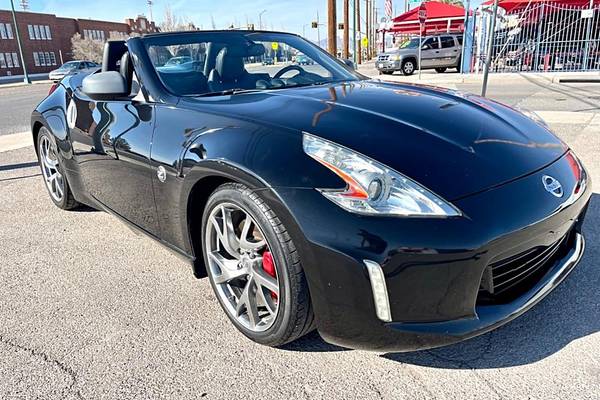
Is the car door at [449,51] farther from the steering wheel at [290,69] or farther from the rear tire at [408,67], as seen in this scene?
the steering wheel at [290,69]

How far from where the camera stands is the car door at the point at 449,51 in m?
20.8

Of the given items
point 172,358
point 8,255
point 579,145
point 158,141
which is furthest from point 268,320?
point 579,145

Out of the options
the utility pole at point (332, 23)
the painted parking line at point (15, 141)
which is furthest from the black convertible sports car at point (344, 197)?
the utility pole at point (332, 23)

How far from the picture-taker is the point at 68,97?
369 centimetres

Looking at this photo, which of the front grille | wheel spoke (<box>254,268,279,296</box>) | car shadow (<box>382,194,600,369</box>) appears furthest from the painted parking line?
the front grille

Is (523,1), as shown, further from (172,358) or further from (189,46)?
(172,358)

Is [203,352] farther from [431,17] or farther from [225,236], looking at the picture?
[431,17]

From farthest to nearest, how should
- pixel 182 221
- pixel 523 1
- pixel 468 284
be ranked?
pixel 523 1 < pixel 182 221 < pixel 468 284

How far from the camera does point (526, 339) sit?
216cm

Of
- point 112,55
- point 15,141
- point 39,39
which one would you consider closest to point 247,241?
point 112,55

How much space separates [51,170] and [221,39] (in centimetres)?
220

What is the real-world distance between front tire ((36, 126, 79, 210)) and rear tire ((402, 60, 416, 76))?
18.6m

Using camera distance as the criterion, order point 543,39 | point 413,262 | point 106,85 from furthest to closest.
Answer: point 543,39, point 106,85, point 413,262

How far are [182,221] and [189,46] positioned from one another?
1.39m
